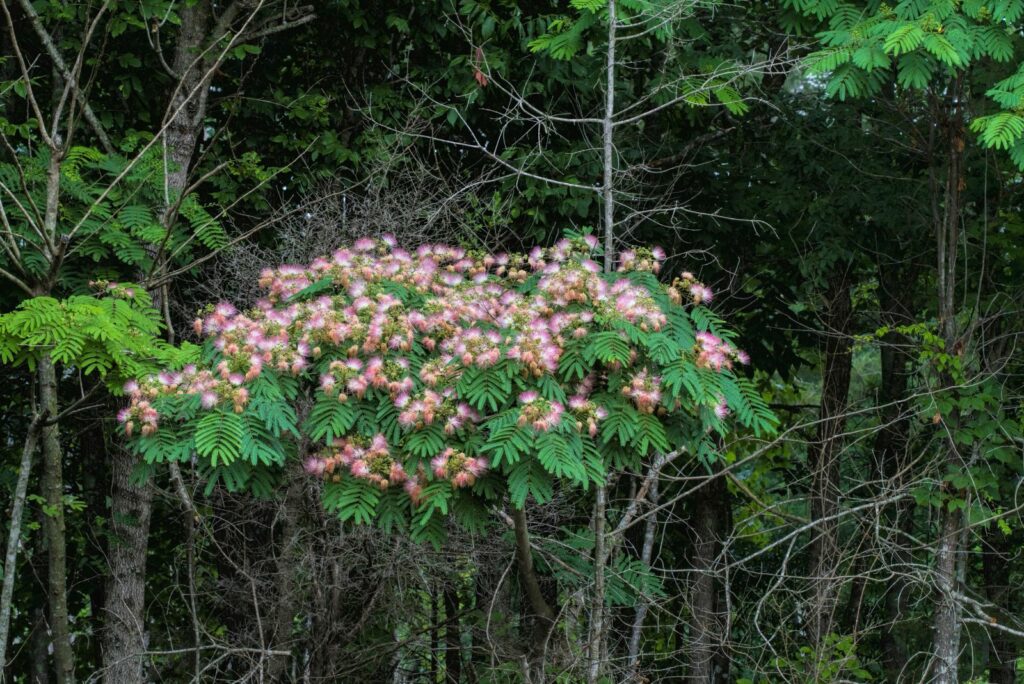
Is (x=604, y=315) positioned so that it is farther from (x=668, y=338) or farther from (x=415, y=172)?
(x=415, y=172)

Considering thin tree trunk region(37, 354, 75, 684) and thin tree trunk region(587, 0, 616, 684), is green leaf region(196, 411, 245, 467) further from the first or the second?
thin tree trunk region(587, 0, 616, 684)

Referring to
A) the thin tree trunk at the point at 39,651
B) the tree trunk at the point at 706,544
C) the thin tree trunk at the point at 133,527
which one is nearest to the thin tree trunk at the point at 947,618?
the tree trunk at the point at 706,544

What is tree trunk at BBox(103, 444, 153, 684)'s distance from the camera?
7.37 m

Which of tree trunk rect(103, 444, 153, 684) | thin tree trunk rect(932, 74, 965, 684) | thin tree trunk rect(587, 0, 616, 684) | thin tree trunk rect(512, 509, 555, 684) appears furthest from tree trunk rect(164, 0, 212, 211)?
thin tree trunk rect(932, 74, 965, 684)

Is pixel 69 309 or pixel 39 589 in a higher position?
pixel 69 309

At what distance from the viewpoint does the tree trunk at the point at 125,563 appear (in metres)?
7.37

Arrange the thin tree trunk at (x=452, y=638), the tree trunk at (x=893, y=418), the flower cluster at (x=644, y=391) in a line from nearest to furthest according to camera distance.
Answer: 1. the flower cluster at (x=644, y=391)
2. the thin tree trunk at (x=452, y=638)
3. the tree trunk at (x=893, y=418)

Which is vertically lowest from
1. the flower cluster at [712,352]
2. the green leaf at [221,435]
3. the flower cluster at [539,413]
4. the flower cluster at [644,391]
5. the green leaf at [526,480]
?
the green leaf at [526,480]

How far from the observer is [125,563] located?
294 inches

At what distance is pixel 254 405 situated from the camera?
4305mm

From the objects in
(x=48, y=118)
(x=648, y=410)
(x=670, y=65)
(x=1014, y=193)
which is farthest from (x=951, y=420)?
(x=48, y=118)

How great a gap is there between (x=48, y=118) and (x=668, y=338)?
5013 millimetres

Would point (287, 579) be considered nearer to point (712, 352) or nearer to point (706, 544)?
point (706, 544)

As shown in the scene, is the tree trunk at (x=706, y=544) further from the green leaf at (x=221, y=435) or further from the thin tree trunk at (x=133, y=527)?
the green leaf at (x=221, y=435)
